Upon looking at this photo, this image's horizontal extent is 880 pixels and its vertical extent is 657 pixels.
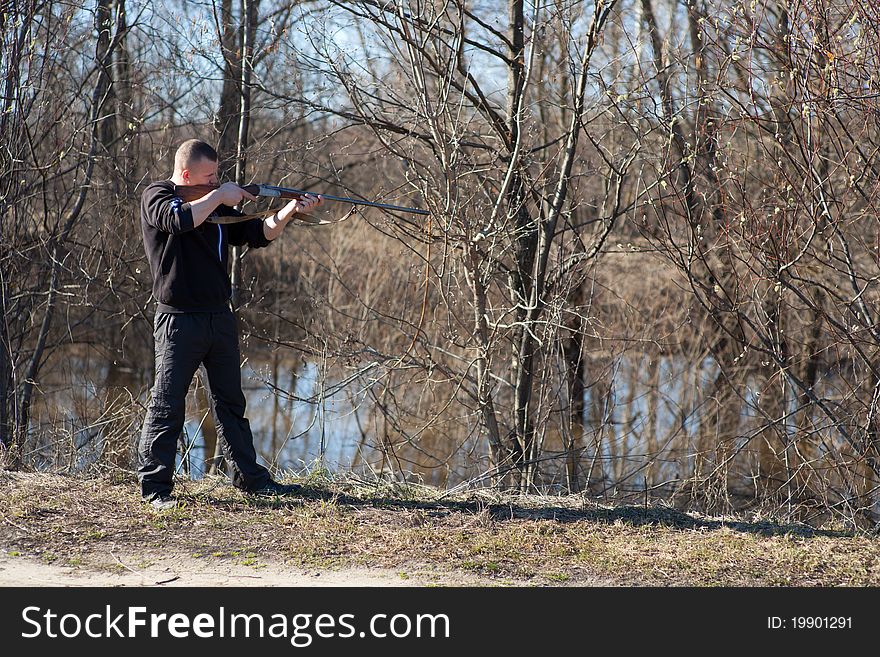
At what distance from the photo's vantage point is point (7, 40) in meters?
7.36

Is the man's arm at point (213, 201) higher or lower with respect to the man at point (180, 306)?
higher

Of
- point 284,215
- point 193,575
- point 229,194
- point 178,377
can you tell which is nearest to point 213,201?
point 229,194

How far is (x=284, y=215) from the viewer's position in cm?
536

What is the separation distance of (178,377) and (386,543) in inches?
57.9

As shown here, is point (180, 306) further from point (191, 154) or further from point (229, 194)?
point (191, 154)

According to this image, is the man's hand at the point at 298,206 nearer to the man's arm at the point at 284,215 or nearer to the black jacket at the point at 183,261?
the man's arm at the point at 284,215

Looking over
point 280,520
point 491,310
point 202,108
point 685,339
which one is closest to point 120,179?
point 202,108

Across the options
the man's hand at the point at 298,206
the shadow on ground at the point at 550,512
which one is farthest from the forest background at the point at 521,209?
the man's hand at the point at 298,206

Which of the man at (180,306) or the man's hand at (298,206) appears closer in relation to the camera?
the man at (180,306)

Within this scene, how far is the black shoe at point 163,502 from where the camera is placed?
507 centimetres

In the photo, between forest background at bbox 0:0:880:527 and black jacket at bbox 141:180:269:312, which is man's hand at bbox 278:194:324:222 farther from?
forest background at bbox 0:0:880:527

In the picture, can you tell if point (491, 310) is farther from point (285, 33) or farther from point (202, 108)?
point (202, 108)

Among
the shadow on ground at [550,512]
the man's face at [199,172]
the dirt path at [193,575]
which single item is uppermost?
the man's face at [199,172]

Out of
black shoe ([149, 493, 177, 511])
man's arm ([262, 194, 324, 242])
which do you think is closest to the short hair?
man's arm ([262, 194, 324, 242])
